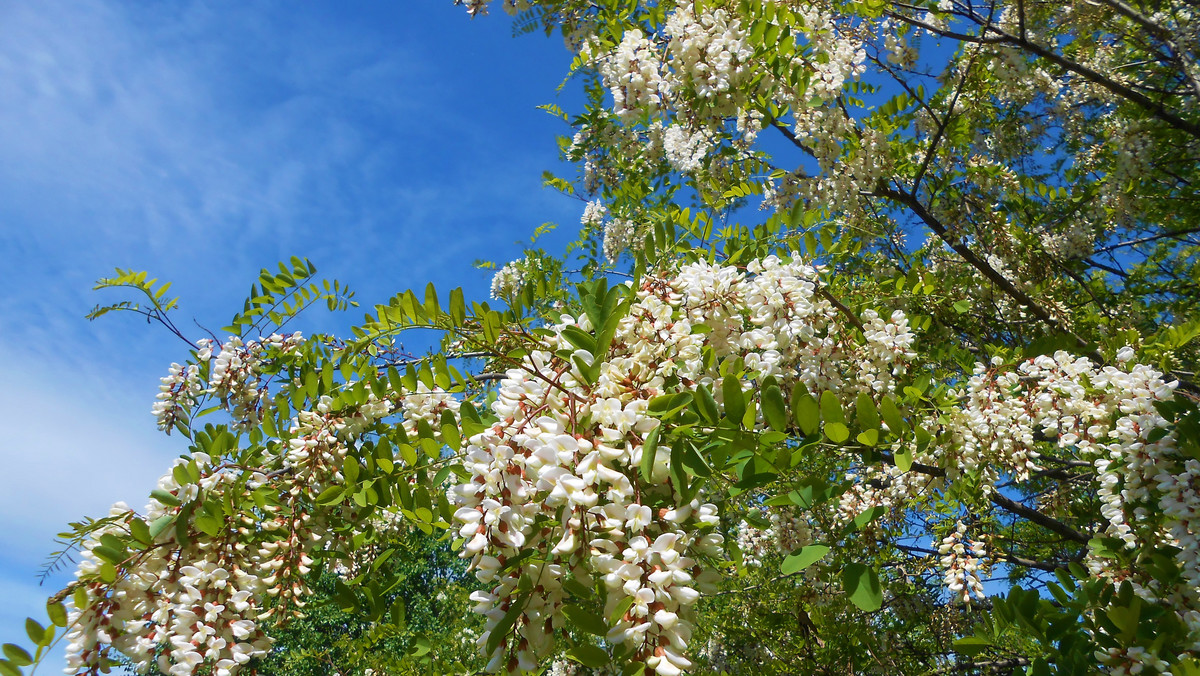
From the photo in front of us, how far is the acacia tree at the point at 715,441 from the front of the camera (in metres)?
1.32

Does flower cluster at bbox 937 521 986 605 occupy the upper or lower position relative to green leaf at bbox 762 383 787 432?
upper

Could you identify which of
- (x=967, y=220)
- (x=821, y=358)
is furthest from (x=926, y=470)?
(x=967, y=220)

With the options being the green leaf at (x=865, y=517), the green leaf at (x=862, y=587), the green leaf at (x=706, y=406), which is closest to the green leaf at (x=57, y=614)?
the green leaf at (x=706, y=406)

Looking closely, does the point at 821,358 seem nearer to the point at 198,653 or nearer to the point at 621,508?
the point at 621,508

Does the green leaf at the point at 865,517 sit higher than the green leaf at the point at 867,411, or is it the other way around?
the green leaf at the point at 867,411

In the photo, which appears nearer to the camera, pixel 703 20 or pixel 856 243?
pixel 703 20

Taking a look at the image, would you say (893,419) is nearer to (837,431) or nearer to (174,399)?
(837,431)

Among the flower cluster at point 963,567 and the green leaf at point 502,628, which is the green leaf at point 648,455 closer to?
the green leaf at point 502,628

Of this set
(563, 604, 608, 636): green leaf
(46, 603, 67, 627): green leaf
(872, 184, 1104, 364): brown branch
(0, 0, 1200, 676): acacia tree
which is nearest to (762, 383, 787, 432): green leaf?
(0, 0, 1200, 676): acacia tree

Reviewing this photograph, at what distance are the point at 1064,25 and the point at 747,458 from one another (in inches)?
236

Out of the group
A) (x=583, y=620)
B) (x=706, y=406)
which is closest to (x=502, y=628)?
(x=583, y=620)

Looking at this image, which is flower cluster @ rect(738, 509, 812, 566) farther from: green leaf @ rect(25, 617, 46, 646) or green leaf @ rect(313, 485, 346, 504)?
green leaf @ rect(25, 617, 46, 646)

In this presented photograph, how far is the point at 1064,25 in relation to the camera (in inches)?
206

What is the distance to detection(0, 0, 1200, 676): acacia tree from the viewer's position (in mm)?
1323
